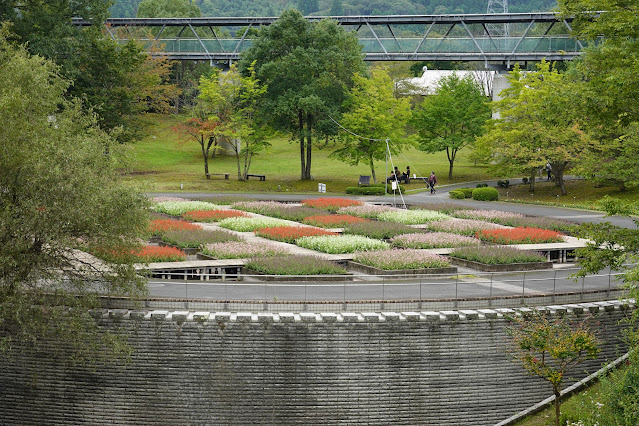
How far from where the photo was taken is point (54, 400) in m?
25.1

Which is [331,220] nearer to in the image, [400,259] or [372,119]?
[400,259]

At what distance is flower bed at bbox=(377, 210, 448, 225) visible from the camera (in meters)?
44.7

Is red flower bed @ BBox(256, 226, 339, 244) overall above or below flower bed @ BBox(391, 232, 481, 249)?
above

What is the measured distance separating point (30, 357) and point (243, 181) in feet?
140

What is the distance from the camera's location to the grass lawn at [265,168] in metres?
65.6

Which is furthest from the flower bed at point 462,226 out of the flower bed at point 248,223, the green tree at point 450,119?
the green tree at point 450,119

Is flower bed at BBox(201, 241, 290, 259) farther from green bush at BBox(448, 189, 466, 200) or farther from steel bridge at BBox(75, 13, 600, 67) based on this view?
steel bridge at BBox(75, 13, 600, 67)

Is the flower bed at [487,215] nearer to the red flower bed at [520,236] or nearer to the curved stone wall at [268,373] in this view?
the red flower bed at [520,236]

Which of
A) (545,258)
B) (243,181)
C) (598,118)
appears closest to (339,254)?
(545,258)

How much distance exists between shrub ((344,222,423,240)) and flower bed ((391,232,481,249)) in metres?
1.19

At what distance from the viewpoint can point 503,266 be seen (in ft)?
107

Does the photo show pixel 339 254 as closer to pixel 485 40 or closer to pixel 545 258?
pixel 545 258

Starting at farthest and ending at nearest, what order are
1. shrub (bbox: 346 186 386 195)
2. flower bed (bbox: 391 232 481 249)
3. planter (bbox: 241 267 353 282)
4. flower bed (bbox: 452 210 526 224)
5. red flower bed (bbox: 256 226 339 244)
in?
shrub (bbox: 346 186 386 195)
flower bed (bbox: 452 210 526 224)
red flower bed (bbox: 256 226 339 244)
flower bed (bbox: 391 232 481 249)
planter (bbox: 241 267 353 282)

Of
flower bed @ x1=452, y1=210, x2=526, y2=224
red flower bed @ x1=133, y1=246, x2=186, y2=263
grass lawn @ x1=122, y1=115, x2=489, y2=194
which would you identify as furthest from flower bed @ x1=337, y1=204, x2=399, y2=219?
red flower bed @ x1=133, y1=246, x2=186, y2=263
